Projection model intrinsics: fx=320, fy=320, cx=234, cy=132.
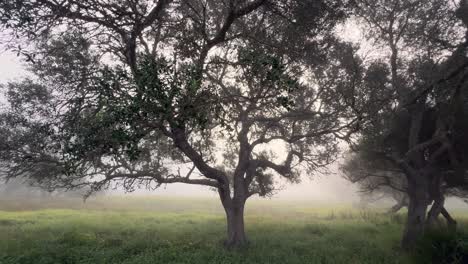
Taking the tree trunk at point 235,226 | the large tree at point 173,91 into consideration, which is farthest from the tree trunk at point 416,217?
the tree trunk at point 235,226

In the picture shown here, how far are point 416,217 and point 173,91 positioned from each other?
18.2 meters

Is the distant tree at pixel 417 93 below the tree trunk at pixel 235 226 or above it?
above

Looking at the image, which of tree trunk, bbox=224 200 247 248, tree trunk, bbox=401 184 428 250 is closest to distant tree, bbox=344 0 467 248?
tree trunk, bbox=401 184 428 250

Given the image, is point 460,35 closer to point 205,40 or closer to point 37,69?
point 205,40

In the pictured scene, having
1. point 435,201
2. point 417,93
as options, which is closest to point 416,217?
point 435,201

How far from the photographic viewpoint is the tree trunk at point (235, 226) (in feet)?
62.7

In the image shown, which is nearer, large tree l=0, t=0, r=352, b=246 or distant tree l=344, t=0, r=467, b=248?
large tree l=0, t=0, r=352, b=246

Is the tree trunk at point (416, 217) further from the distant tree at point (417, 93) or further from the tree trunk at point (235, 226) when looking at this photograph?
the tree trunk at point (235, 226)

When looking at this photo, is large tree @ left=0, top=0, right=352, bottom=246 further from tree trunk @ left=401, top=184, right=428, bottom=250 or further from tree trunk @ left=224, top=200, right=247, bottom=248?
tree trunk @ left=401, top=184, right=428, bottom=250

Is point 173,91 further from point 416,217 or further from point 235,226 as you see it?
point 416,217

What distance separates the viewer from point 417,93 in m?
19.0

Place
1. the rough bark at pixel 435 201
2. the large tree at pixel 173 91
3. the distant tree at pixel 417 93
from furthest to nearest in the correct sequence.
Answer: the rough bark at pixel 435 201 → the distant tree at pixel 417 93 → the large tree at pixel 173 91

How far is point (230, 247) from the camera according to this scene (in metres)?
18.9

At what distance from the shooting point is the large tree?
8500 millimetres
